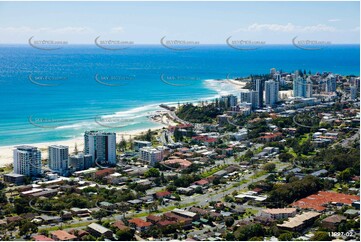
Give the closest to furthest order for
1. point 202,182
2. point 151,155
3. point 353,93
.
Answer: point 202,182, point 151,155, point 353,93

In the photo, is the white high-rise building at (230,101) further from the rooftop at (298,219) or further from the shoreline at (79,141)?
the rooftop at (298,219)

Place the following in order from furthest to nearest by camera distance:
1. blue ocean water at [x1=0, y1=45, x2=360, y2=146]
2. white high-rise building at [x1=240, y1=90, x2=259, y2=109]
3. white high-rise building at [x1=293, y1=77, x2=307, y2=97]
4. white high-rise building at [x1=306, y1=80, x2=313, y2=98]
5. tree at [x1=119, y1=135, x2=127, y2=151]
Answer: white high-rise building at [x1=293, y1=77, x2=307, y2=97] → white high-rise building at [x1=306, y1=80, x2=313, y2=98] → white high-rise building at [x1=240, y1=90, x2=259, y2=109] → blue ocean water at [x1=0, y1=45, x2=360, y2=146] → tree at [x1=119, y1=135, x2=127, y2=151]

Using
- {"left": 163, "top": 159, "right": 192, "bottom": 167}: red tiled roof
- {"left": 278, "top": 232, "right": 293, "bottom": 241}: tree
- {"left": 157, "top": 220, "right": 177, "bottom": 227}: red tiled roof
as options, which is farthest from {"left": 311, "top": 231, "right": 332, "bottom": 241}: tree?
{"left": 163, "top": 159, "right": 192, "bottom": 167}: red tiled roof

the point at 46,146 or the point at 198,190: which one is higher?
the point at 46,146

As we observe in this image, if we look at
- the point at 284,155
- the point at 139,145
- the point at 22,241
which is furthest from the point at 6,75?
the point at 22,241

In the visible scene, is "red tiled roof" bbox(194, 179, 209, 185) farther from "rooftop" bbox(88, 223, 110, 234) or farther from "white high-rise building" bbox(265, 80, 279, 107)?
"white high-rise building" bbox(265, 80, 279, 107)

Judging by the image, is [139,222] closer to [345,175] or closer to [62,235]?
[62,235]

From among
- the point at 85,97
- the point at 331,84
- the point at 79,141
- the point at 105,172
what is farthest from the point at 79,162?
the point at 331,84
